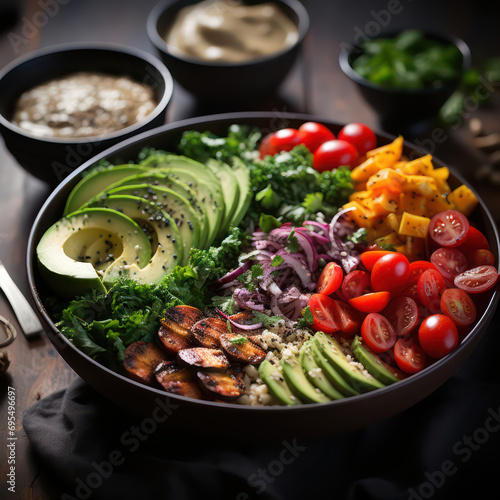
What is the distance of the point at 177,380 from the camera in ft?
6.69

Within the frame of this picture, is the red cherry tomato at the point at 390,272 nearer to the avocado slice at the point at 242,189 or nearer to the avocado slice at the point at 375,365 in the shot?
the avocado slice at the point at 375,365

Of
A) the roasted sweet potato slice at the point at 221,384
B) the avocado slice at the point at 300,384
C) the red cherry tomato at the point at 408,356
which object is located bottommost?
the roasted sweet potato slice at the point at 221,384

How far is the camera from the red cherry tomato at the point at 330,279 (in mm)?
2365

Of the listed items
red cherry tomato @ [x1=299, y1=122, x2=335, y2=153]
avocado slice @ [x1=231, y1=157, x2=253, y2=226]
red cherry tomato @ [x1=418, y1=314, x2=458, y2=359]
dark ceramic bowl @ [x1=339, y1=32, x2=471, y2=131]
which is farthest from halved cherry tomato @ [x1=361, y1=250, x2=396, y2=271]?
dark ceramic bowl @ [x1=339, y1=32, x2=471, y2=131]

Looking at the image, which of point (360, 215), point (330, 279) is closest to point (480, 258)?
point (360, 215)

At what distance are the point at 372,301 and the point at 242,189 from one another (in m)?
0.92

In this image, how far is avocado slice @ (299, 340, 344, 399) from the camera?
200cm

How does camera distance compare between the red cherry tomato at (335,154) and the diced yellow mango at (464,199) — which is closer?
the diced yellow mango at (464,199)

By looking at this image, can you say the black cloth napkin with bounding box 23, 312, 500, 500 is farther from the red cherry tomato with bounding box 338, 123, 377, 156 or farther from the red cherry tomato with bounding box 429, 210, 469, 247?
the red cherry tomato with bounding box 338, 123, 377, 156

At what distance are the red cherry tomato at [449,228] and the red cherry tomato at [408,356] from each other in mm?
535

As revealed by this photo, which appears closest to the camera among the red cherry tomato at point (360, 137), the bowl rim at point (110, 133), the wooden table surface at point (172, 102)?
the wooden table surface at point (172, 102)

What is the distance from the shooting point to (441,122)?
148 inches

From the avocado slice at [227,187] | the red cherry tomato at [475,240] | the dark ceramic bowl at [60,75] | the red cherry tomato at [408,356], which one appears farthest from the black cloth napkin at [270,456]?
the dark ceramic bowl at [60,75]

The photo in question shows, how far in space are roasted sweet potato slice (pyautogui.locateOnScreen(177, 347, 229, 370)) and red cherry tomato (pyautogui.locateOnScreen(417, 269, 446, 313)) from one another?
879 mm
